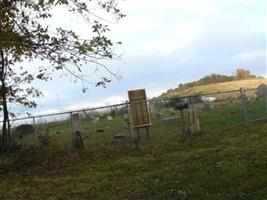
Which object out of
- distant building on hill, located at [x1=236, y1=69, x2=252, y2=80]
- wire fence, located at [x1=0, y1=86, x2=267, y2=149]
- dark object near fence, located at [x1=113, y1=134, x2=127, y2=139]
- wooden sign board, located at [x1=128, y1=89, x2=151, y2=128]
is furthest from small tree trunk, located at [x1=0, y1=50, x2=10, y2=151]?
distant building on hill, located at [x1=236, y1=69, x2=252, y2=80]

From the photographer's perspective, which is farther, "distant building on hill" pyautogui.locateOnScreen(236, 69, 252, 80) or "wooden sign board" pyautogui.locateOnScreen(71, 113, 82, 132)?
"distant building on hill" pyautogui.locateOnScreen(236, 69, 252, 80)

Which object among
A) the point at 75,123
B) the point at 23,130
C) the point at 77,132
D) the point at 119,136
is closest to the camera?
the point at 77,132

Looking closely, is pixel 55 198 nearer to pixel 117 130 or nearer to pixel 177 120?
pixel 117 130

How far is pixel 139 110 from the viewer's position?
74.1ft

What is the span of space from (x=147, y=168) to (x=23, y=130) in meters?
9.28

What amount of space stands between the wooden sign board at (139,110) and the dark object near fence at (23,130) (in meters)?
3.92

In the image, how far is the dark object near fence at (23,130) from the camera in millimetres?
22422

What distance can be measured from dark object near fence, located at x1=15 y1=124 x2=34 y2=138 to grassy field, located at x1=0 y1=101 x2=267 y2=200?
915mm

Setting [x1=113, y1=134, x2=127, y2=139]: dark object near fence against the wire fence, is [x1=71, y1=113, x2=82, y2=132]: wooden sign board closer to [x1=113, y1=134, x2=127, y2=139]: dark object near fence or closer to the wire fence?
the wire fence

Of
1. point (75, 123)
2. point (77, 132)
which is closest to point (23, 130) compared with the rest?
point (75, 123)

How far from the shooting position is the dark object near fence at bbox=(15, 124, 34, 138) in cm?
2242

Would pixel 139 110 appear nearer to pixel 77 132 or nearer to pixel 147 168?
pixel 77 132

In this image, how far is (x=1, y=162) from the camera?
18.2 m

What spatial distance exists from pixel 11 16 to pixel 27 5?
0.65 meters
